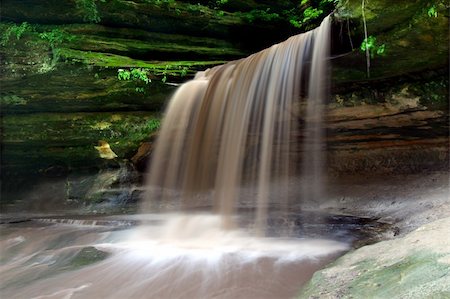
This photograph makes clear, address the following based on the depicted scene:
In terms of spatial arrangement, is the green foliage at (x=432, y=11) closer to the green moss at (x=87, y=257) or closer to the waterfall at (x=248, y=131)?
the waterfall at (x=248, y=131)

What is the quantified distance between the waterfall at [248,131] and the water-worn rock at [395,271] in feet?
7.21

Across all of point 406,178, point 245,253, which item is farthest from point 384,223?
point 245,253

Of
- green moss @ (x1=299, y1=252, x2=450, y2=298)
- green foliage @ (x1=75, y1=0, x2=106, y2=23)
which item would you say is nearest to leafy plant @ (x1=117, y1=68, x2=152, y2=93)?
green foliage @ (x1=75, y1=0, x2=106, y2=23)

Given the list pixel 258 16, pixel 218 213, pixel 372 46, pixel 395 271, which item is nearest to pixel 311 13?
pixel 258 16

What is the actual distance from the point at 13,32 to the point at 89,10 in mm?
1463

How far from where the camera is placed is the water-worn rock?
7.07 ft

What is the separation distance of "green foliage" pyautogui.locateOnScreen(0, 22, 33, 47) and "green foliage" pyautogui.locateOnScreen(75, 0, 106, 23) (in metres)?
1.02

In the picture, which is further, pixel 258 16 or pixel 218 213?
pixel 258 16

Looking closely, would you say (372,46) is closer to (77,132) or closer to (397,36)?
(397,36)

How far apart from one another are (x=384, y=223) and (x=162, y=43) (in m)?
5.80

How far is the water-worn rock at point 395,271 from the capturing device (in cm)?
216

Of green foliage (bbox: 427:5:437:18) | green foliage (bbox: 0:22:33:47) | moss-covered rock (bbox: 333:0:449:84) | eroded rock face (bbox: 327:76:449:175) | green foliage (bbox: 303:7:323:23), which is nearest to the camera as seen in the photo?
green foliage (bbox: 427:5:437:18)

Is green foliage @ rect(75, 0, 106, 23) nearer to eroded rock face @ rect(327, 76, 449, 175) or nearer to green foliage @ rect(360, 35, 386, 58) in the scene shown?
eroded rock face @ rect(327, 76, 449, 175)

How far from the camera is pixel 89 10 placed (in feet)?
24.1
